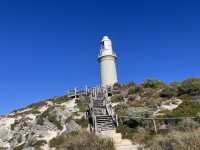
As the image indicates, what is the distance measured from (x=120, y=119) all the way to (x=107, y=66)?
53.0ft

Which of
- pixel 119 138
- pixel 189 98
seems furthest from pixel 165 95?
pixel 119 138

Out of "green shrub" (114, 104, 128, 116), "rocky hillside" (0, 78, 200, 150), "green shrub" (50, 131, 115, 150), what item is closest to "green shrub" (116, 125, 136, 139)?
"rocky hillside" (0, 78, 200, 150)

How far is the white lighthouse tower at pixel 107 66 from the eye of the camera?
38.8 metres

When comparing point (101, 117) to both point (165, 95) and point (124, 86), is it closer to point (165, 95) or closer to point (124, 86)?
point (165, 95)

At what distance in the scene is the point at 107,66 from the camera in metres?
39.2

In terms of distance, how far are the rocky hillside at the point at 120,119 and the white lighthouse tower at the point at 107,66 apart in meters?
3.09

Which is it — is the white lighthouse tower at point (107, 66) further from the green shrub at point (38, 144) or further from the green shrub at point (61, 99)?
the green shrub at point (38, 144)

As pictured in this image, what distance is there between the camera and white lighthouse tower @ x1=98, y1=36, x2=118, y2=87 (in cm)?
3878

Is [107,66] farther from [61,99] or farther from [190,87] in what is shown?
[190,87]

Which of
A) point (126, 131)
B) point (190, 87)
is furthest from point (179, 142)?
point (190, 87)

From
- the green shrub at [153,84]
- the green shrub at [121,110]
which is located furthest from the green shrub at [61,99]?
the green shrub at [121,110]

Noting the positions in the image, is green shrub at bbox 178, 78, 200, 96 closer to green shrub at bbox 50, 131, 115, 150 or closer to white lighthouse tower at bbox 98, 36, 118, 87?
white lighthouse tower at bbox 98, 36, 118, 87

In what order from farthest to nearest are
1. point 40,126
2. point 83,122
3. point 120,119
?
point 40,126
point 83,122
point 120,119

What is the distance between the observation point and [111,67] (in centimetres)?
3922
